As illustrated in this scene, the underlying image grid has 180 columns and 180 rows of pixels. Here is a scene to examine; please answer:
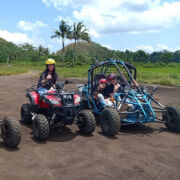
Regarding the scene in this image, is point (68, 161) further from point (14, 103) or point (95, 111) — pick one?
point (14, 103)

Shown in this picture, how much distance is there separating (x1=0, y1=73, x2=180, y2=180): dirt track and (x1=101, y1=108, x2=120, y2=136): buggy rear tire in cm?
16

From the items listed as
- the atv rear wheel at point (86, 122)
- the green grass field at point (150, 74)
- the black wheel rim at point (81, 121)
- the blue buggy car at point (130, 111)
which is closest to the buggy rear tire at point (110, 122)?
the blue buggy car at point (130, 111)

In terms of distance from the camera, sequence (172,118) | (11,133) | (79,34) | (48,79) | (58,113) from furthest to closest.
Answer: (79,34) → (172,118) → (48,79) → (58,113) → (11,133)

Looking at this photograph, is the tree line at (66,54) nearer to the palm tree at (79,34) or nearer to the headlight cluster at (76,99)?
the palm tree at (79,34)

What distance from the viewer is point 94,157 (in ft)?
15.8

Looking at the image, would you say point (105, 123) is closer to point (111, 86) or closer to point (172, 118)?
point (111, 86)

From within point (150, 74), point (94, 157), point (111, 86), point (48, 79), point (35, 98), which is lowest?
point (94, 157)

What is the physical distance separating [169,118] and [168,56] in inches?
3078

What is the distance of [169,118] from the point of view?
6848 millimetres

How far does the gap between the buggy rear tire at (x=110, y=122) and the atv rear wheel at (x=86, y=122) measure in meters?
0.36

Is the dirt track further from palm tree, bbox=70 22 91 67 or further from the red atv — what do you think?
palm tree, bbox=70 22 91 67

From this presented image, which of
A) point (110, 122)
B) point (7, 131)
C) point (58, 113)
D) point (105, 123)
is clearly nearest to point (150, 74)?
point (105, 123)

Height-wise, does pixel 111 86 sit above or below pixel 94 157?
above

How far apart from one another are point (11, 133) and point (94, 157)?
1.56 meters
